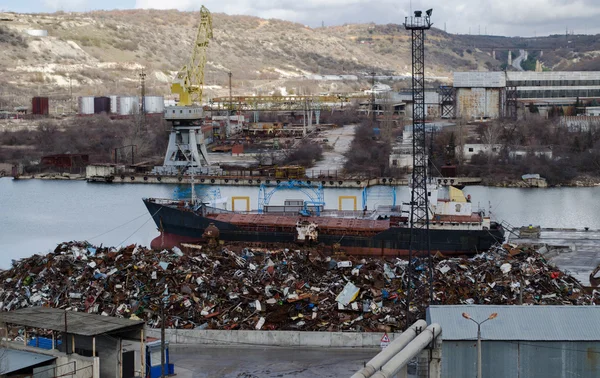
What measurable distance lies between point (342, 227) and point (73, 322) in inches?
411

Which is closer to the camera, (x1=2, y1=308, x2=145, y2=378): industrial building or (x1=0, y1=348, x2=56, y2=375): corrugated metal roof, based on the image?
(x1=0, y1=348, x2=56, y2=375): corrugated metal roof

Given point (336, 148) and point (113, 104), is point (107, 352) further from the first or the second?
point (113, 104)

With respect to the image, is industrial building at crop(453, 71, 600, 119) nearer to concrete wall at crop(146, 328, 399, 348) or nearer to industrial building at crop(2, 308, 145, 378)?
concrete wall at crop(146, 328, 399, 348)

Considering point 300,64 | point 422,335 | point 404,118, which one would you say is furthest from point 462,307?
point 300,64

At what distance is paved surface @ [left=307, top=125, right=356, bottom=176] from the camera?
41.5 metres

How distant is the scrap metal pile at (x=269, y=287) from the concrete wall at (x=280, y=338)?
708mm

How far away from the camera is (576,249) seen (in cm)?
1984

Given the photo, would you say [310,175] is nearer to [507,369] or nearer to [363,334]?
[363,334]

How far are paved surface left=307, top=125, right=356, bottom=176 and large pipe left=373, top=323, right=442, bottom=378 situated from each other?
29.5 m

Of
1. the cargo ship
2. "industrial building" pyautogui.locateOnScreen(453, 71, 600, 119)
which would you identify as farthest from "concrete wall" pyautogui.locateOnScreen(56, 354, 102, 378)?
"industrial building" pyautogui.locateOnScreen(453, 71, 600, 119)

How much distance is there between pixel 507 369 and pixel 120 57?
297ft

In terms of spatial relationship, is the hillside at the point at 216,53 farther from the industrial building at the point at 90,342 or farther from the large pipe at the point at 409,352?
the large pipe at the point at 409,352

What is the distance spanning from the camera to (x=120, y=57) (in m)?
97.7

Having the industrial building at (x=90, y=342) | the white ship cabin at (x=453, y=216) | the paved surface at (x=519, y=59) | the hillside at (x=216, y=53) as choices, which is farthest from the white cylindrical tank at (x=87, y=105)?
the paved surface at (x=519, y=59)
